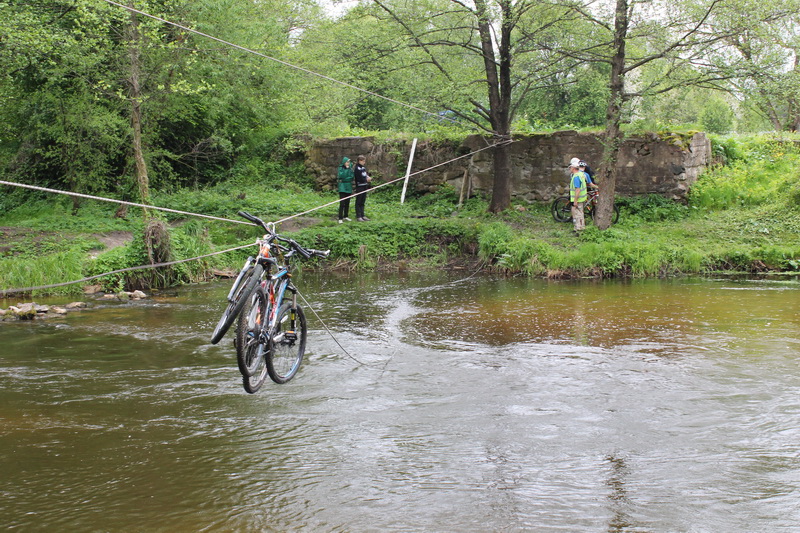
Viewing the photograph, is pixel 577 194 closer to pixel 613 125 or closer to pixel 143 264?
pixel 613 125

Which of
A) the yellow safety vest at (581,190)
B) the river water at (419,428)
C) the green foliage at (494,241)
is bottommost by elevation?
the river water at (419,428)

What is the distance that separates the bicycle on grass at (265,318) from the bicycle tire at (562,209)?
38.6ft

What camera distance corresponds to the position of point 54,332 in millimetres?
10352

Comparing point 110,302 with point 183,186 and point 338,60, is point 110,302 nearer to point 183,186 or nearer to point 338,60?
point 338,60

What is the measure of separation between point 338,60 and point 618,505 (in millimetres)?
14633

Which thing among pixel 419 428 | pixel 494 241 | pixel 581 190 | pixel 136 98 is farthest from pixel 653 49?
pixel 419 428

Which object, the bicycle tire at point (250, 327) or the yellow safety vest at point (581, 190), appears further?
the yellow safety vest at point (581, 190)

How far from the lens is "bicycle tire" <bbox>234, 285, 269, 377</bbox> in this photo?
227 inches

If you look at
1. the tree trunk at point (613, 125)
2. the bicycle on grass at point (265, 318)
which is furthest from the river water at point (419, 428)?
the tree trunk at point (613, 125)

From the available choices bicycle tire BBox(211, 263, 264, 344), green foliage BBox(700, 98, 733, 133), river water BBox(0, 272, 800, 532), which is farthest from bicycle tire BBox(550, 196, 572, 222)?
green foliage BBox(700, 98, 733, 133)

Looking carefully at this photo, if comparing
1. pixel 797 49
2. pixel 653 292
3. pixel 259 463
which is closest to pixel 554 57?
pixel 797 49

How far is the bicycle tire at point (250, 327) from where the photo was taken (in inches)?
227

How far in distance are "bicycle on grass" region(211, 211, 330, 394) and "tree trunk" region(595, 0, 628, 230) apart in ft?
35.8

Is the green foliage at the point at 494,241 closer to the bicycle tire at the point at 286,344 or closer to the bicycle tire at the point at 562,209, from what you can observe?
the bicycle tire at the point at 562,209
